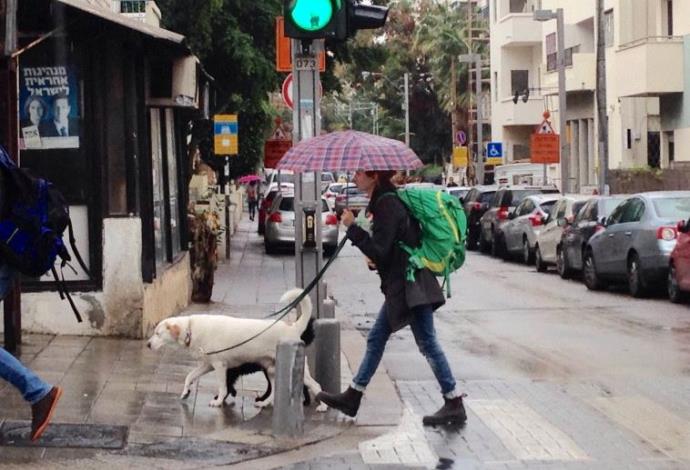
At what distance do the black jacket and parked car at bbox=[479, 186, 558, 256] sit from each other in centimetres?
2310

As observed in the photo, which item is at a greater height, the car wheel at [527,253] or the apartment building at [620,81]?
the apartment building at [620,81]

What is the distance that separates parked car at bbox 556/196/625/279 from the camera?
23906 mm

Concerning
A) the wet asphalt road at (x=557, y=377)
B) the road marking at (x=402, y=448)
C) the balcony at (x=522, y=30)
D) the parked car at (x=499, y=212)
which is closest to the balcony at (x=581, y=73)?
the parked car at (x=499, y=212)

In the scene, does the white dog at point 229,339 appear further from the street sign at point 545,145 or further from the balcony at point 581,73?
the balcony at point 581,73

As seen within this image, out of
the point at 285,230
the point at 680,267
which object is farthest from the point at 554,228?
the point at 285,230

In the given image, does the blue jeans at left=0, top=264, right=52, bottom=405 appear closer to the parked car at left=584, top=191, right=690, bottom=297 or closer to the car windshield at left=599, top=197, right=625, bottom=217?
the parked car at left=584, top=191, right=690, bottom=297

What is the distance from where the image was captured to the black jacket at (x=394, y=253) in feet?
31.4

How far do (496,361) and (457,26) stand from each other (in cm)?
6708

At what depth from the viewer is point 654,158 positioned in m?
39.9

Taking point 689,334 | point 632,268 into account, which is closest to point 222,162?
point 632,268

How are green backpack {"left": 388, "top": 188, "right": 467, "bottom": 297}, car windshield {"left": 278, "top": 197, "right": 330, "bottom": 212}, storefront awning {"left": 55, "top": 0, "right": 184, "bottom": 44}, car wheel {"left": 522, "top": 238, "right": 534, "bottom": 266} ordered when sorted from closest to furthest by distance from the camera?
green backpack {"left": 388, "top": 188, "right": 467, "bottom": 297}, storefront awning {"left": 55, "top": 0, "right": 184, "bottom": 44}, car wheel {"left": 522, "top": 238, "right": 534, "bottom": 266}, car windshield {"left": 278, "top": 197, "right": 330, "bottom": 212}

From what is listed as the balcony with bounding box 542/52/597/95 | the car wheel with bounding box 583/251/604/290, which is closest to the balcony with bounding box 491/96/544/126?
the balcony with bounding box 542/52/597/95

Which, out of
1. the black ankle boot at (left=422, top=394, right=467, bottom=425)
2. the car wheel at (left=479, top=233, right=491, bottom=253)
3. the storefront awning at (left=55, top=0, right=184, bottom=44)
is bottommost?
the car wheel at (left=479, top=233, right=491, bottom=253)

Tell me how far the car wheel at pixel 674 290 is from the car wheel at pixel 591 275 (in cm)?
305
